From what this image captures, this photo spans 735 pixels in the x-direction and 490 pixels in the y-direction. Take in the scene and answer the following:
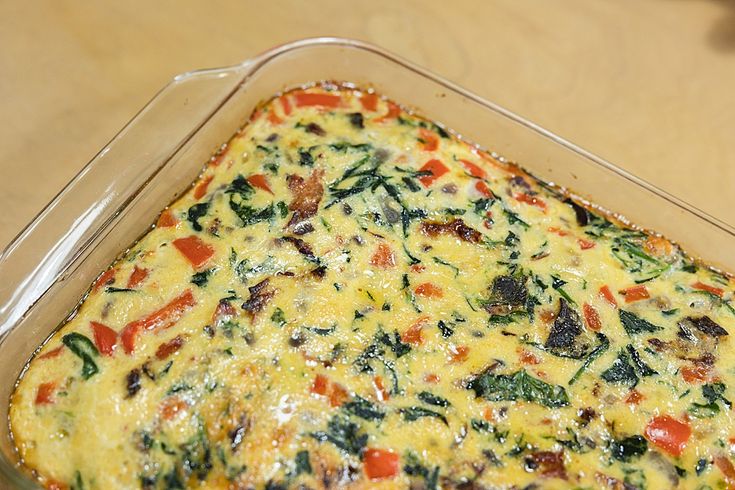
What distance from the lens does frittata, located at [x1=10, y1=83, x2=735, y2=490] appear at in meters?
2.30

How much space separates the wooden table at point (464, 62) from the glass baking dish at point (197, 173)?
0.72 meters

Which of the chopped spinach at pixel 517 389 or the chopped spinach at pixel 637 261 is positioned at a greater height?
the chopped spinach at pixel 637 261

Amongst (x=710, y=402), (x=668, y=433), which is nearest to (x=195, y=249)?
(x=668, y=433)

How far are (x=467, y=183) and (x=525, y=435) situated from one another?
110 centimetres

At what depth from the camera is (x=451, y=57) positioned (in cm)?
418

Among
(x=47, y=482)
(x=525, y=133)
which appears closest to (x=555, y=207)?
(x=525, y=133)

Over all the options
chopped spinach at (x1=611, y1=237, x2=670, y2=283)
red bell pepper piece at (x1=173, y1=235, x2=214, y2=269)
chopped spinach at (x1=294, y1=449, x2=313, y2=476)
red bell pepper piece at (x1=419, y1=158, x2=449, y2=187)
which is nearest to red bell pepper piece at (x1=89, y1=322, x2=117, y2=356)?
red bell pepper piece at (x1=173, y1=235, x2=214, y2=269)

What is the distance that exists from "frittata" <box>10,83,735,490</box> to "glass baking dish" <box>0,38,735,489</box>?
0.10 m

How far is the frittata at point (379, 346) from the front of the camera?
230cm

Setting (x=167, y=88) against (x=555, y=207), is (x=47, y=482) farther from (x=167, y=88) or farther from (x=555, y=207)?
(x=555, y=207)

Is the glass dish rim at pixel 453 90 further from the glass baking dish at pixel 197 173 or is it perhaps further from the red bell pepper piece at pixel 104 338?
the red bell pepper piece at pixel 104 338

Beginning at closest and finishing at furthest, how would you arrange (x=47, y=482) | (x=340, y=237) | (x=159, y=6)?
1. (x=47, y=482)
2. (x=340, y=237)
3. (x=159, y=6)

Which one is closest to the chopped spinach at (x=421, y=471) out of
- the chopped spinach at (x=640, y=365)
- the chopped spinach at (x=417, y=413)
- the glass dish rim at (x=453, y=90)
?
the chopped spinach at (x=417, y=413)

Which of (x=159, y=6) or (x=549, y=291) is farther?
(x=159, y=6)
